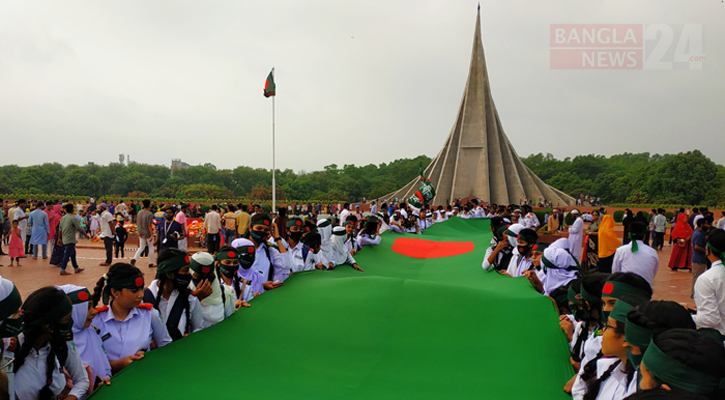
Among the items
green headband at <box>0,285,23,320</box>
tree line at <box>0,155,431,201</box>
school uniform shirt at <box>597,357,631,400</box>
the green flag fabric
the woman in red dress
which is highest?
tree line at <box>0,155,431,201</box>

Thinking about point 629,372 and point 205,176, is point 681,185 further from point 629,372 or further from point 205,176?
point 205,176

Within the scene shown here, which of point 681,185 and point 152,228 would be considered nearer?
point 152,228

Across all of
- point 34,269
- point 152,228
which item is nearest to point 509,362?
point 152,228

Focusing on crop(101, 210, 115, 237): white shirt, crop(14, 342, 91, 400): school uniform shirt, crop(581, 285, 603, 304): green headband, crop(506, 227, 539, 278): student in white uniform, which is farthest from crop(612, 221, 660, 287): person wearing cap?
crop(101, 210, 115, 237): white shirt

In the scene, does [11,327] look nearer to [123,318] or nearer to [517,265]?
[123,318]

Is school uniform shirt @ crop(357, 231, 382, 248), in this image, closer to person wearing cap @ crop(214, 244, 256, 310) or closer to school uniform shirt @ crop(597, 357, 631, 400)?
person wearing cap @ crop(214, 244, 256, 310)

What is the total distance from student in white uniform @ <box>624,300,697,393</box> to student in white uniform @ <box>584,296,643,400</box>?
100 millimetres

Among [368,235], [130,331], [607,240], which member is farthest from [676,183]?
[130,331]

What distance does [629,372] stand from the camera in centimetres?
200

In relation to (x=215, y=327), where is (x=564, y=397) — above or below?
below

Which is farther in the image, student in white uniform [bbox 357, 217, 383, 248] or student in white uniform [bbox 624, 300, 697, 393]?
student in white uniform [bbox 357, 217, 383, 248]

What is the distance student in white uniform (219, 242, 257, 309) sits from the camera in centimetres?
383

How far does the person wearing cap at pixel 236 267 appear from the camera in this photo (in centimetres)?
382

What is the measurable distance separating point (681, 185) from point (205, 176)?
6164 cm
